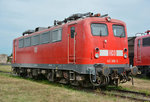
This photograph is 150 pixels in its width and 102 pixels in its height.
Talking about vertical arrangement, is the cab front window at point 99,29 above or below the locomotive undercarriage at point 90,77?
above

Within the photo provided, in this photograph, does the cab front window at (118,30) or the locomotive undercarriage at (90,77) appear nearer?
the locomotive undercarriage at (90,77)

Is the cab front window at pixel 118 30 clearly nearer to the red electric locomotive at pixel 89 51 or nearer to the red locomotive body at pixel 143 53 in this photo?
the red electric locomotive at pixel 89 51

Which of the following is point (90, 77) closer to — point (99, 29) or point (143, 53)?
point (99, 29)

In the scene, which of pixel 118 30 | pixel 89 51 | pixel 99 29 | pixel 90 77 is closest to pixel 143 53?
pixel 118 30

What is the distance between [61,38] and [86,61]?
2.64 meters

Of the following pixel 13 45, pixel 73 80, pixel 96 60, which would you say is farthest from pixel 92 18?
pixel 13 45

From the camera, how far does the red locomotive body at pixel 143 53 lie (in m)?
17.8

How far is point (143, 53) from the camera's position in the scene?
18219 mm

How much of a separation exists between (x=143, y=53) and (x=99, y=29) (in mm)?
8852

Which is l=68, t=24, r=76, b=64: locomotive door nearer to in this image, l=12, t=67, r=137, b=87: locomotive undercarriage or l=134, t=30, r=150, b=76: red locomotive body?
l=12, t=67, r=137, b=87: locomotive undercarriage

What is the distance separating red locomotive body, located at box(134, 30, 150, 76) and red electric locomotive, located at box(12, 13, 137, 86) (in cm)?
708

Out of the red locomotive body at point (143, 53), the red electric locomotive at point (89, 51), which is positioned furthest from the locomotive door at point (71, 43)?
the red locomotive body at point (143, 53)

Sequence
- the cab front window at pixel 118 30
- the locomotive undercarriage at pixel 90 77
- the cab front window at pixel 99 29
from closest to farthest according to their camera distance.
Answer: the locomotive undercarriage at pixel 90 77 < the cab front window at pixel 99 29 < the cab front window at pixel 118 30

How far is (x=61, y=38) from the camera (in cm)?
1210
